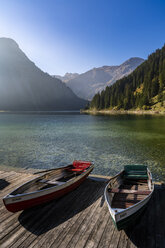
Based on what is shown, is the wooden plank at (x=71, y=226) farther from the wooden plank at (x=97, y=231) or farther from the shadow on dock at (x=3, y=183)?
the shadow on dock at (x=3, y=183)

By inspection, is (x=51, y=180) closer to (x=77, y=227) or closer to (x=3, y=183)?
(x=77, y=227)

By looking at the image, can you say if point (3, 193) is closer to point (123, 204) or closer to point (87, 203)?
point (87, 203)

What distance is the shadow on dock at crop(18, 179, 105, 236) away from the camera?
749cm

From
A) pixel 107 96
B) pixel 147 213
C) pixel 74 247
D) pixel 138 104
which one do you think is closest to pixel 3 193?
pixel 74 247

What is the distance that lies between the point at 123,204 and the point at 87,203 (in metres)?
2.48

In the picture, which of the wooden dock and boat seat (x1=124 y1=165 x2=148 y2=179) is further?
boat seat (x1=124 y1=165 x2=148 y2=179)

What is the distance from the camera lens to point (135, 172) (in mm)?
11344

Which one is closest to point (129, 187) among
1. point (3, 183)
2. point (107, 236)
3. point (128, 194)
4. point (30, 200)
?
point (128, 194)

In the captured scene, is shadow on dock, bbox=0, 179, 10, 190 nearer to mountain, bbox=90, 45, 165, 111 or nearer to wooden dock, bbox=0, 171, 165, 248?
wooden dock, bbox=0, 171, 165, 248

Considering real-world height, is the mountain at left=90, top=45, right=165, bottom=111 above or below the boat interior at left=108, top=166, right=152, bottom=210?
above

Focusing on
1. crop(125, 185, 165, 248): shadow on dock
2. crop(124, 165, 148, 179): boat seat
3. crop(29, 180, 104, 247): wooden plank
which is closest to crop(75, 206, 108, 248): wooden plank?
crop(29, 180, 104, 247): wooden plank

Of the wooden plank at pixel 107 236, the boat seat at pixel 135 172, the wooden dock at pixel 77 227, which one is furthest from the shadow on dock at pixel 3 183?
the boat seat at pixel 135 172

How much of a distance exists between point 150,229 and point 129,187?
3.10 m

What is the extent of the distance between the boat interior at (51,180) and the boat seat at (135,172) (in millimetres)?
3315
